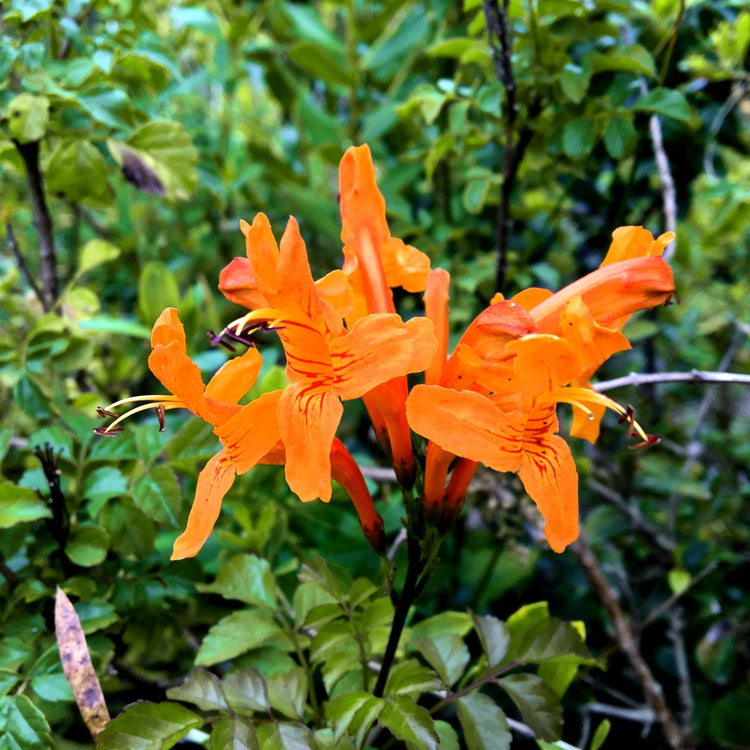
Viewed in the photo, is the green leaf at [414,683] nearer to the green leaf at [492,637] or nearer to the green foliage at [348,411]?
the green foliage at [348,411]

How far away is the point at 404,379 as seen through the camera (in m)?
0.77

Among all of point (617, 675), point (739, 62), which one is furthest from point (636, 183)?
point (617, 675)

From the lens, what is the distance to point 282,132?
2.46m

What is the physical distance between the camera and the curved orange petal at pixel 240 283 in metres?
0.75

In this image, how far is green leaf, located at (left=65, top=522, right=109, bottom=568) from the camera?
905 mm

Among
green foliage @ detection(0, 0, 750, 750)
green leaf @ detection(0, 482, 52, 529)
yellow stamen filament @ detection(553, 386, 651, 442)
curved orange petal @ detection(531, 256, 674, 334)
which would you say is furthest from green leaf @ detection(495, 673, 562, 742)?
green leaf @ detection(0, 482, 52, 529)

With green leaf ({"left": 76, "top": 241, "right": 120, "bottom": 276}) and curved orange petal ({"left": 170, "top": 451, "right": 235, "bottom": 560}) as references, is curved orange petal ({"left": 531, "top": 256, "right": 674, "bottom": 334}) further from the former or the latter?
green leaf ({"left": 76, "top": 241, "right": 120, "bottom": 276})

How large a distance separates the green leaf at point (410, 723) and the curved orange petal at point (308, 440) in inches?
9.9

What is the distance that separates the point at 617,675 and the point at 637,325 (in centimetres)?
87

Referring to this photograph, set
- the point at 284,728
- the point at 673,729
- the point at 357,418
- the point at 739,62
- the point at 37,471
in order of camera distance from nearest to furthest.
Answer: the point at 284,728, the point at 37,471, the point at 673,729, the point at 739,62, the point at 357,418

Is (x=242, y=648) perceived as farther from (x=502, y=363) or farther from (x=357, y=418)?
(x=357, y=418)

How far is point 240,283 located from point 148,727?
52 centimetres

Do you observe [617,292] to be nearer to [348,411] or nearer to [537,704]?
[537,704]

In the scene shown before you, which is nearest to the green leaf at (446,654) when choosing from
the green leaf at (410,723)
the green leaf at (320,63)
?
the green leaf at (410,723)
